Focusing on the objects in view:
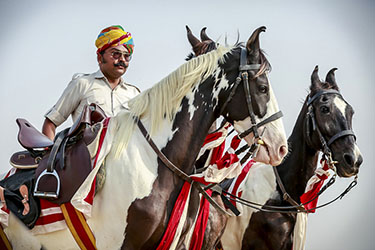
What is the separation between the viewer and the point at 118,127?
12.5ft

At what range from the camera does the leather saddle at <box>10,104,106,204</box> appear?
3.60 m

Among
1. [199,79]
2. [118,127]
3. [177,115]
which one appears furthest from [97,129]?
[199,79]

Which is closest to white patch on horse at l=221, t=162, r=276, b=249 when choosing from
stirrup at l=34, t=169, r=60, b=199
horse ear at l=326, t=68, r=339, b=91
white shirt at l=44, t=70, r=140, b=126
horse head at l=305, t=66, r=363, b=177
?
horse head at l=305, t=66, r=363, b=177

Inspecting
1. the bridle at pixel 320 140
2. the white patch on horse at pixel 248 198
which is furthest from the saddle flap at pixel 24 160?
the bridle at pixel 320 140

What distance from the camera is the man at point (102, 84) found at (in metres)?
4.59

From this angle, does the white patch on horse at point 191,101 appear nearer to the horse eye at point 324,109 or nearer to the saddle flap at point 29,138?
the saddle flap at point 29,138

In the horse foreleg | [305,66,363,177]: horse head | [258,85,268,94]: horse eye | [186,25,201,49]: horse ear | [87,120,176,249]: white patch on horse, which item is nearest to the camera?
[87,120,176,249]: white patch on horse

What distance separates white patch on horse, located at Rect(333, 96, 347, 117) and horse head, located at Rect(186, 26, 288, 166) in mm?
1816

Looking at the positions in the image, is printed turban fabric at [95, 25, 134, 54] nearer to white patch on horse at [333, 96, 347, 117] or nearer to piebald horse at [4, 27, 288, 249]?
piebald horse at [4, 27, 288, 249]

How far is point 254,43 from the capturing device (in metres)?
3.78

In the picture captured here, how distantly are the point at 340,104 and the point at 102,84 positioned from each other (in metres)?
2.64

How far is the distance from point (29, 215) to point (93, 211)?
53 cm

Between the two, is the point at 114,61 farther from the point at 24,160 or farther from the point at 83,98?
the point at 24,160

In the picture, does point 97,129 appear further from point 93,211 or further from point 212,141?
point 212,141
